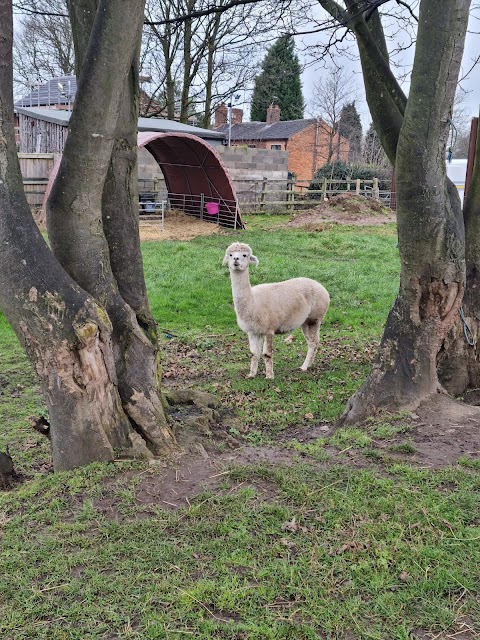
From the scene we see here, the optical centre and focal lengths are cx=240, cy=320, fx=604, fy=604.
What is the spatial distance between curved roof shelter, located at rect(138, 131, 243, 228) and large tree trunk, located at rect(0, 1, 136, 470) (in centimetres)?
1735

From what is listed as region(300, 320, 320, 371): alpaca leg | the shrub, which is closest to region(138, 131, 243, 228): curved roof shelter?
the shrub

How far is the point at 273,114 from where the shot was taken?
2117 inches

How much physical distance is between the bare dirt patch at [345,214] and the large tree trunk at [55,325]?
60.0ft

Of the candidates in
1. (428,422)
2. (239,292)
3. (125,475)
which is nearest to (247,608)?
(125,475)

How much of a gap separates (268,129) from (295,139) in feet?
9.80

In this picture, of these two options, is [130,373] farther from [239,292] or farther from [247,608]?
[239,292]

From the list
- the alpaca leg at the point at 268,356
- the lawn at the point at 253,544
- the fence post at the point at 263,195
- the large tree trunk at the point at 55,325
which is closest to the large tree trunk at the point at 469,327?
the lawn at the point at 253,544

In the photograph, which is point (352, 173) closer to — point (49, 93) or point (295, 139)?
point (295, 139)

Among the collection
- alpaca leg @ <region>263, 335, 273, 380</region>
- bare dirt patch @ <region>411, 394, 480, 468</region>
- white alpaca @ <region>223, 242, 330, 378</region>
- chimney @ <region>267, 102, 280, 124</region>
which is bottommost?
alpaca leg @ <region>263, 335, 273, 380</region>

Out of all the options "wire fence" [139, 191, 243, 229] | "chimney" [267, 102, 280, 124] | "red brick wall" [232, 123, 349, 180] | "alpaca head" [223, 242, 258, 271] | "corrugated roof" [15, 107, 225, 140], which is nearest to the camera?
"alpaca head" [223, 242, 258, 271]

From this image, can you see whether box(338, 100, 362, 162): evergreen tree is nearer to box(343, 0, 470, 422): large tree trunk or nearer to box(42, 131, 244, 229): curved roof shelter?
box(42, 131, 244, 229): curved roof shelter

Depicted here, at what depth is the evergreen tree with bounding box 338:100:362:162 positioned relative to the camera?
49500 millimetres

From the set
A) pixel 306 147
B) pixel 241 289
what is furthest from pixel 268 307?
pixel 306 147

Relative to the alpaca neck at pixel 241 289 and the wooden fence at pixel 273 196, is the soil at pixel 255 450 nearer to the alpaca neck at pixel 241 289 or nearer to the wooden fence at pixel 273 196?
the alpaca neck at pixel 241 289
